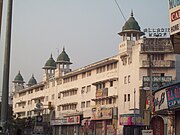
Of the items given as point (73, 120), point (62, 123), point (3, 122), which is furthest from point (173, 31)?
point (62, 123)

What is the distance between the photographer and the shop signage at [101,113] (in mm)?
53312

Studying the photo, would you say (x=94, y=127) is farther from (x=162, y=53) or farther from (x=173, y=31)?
(x=173, y=31)

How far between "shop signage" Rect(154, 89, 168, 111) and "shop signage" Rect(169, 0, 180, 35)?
313 cm

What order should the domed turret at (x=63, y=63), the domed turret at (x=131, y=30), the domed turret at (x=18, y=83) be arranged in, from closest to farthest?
the domed turret at (x=131, y=30) < the domed turret at (x=63, y=63) < the domed turret at (x=18, y=83)

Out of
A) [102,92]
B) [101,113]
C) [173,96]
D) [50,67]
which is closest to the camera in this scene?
[173,96]

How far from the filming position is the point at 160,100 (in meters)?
18.3

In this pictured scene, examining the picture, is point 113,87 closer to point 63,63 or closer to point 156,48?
point 156,48

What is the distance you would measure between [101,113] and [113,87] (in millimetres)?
4228

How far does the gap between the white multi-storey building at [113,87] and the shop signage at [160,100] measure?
1646 cm

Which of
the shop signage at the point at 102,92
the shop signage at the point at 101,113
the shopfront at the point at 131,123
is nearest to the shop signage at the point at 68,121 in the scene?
the shop signage at the point at 101,113

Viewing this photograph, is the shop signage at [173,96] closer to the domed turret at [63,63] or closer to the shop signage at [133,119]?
the shop signage at [133,119]

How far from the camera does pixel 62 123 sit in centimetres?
6931

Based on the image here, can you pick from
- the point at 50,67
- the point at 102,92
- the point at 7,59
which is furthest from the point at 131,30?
the point at 7,59

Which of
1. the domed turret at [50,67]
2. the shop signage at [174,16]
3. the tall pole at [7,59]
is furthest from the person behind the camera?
the domed turret at [50,67]
